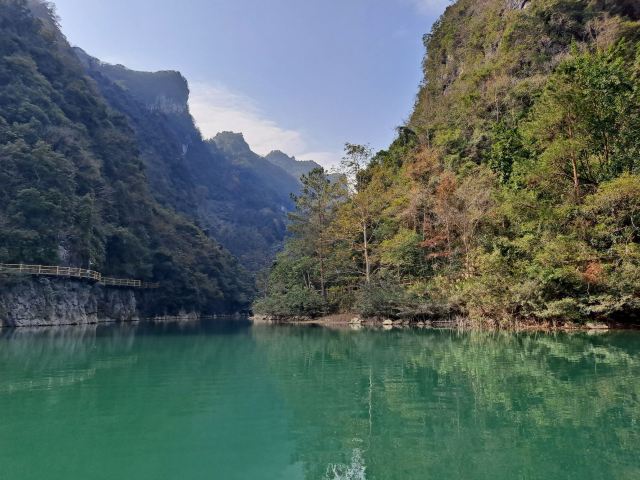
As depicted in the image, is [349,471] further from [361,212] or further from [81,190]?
[81,190]

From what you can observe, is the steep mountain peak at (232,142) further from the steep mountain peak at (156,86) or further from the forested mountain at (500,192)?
the forested mountain at (500,192)

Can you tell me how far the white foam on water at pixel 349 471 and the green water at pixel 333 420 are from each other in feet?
0.06

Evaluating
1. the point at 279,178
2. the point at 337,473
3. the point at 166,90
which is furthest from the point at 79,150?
the point at 279,178

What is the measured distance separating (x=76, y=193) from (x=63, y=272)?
9.35 meters

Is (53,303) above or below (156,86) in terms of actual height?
below

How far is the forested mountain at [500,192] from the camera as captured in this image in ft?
54.0

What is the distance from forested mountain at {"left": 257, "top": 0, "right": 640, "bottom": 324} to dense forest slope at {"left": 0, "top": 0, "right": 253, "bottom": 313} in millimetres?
16158

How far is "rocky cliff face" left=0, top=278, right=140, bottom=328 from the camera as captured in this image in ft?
100

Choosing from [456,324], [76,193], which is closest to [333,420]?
[456,324]

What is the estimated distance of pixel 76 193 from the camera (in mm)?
40844

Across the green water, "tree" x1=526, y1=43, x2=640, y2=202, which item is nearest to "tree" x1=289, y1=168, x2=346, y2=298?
"tree" x1=526, y1=43, x2=640, y2=202

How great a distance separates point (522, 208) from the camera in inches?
731

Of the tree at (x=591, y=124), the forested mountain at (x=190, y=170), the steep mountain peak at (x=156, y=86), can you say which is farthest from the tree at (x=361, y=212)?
the steep mountain peak at (x=156, y=86)

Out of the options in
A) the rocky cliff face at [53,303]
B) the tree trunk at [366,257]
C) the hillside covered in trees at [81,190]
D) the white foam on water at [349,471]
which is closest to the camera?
the white foam on water at [349,471]
